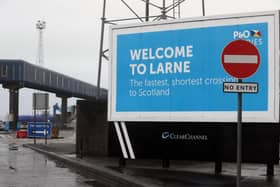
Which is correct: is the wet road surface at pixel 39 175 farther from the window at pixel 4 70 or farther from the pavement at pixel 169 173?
the window at pixel 4 70

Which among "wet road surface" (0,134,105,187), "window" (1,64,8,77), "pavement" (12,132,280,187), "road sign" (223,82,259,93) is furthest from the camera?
"window" (1,64,8,77)

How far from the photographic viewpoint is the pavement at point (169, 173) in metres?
12.4

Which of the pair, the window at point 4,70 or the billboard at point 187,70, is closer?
the billboard at point 187,70

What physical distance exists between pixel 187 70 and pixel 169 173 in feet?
8.92

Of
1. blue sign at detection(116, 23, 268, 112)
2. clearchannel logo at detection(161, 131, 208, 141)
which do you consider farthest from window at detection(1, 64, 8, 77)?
clearchannel logo at detection(161, 131, 208, 141)

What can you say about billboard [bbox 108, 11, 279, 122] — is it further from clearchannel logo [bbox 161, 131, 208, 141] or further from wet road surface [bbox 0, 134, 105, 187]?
wet road surface [bbox 0, 134, 105, 187]

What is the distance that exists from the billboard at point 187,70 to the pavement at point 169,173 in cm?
143

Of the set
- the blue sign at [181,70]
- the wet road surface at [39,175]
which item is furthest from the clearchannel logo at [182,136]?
the wet road surface at [39,175]

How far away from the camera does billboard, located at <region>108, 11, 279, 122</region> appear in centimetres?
1325

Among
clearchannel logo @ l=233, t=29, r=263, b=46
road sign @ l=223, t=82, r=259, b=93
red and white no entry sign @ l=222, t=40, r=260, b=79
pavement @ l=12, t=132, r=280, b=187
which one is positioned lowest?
pavement @ l=12, t=132, r=280, b=187

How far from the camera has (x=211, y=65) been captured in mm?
13914

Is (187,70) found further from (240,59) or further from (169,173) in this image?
(240,59)

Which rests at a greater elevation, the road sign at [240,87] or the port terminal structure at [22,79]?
the port terminal structure at [22,79]

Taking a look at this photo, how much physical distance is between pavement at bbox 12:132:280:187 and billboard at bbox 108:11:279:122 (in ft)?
4.70
